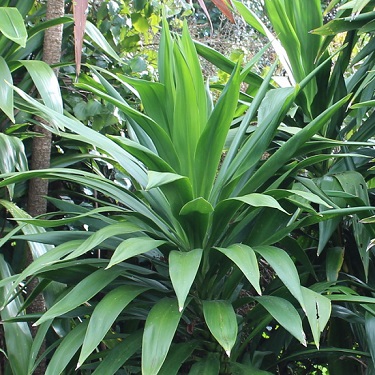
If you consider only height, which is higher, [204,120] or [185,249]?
[204,120]

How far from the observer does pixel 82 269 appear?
1.31 m

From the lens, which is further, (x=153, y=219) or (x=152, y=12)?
(x=152, y=12)

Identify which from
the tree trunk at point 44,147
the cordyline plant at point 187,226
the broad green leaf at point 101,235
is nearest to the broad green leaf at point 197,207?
the cordyline plant at point 187,226

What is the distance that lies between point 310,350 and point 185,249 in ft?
1.41

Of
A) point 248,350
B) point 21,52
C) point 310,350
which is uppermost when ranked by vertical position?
point 21,52

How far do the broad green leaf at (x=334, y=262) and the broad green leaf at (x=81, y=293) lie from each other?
532 mm

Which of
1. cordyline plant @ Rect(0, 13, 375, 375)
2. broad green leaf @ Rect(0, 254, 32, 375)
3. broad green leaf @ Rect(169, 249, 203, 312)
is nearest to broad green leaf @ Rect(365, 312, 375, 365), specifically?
cordyline plant @ Rect(0, 13, 375, 375)

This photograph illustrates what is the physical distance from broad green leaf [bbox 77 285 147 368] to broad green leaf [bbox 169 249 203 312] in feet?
0.46

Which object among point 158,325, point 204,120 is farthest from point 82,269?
point 204,120

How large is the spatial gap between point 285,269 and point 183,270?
20cm

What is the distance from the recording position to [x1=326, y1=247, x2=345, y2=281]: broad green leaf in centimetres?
140

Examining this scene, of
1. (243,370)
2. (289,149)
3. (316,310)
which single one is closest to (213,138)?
(289,149)

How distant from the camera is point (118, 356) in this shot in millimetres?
1203

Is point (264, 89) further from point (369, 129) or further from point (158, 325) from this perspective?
point (158, 325)
